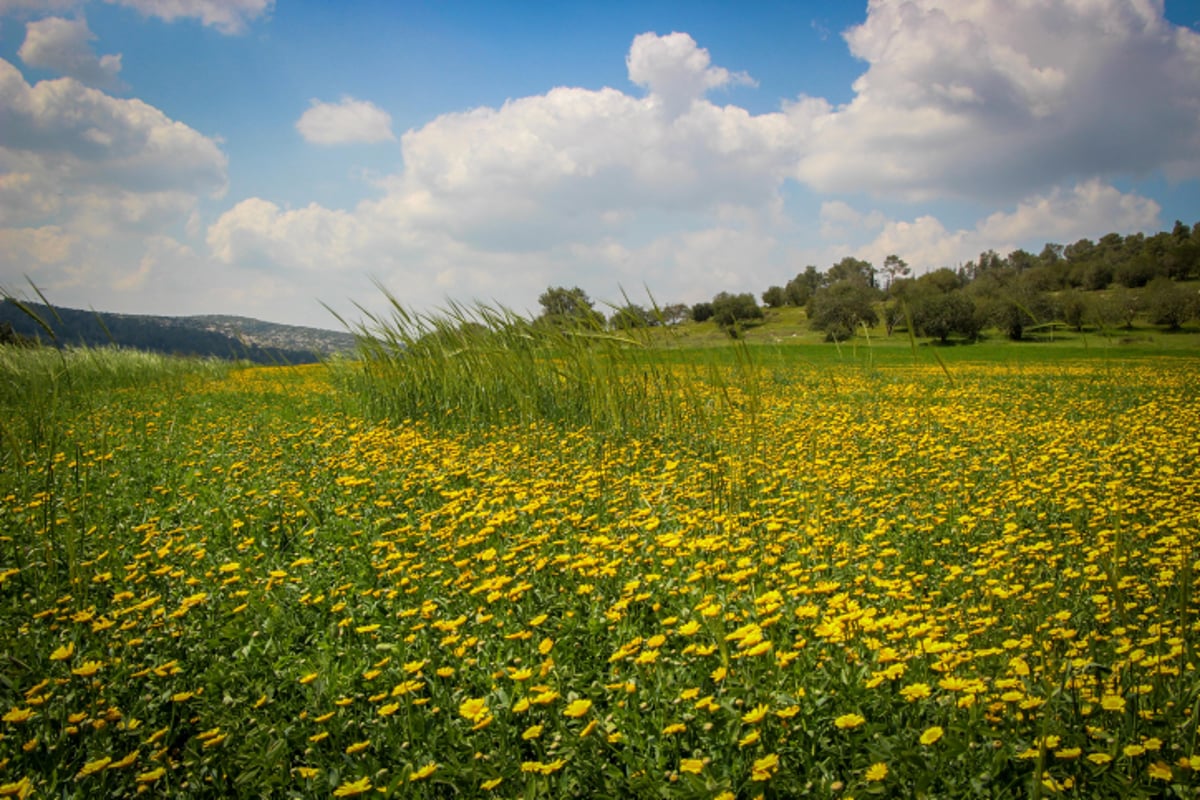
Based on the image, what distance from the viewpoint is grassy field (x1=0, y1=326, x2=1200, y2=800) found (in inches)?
65.9

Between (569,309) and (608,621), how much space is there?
5.12 meters

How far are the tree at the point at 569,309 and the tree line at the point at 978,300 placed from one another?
14mm

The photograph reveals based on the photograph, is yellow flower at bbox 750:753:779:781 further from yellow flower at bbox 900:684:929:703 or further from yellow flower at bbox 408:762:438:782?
yellow flower at bbox 408:762:438:782

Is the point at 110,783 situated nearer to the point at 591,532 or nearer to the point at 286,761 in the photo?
the point at 286,761

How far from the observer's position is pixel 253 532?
12.7 ft

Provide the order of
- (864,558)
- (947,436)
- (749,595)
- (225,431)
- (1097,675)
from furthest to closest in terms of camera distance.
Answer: (225,431) → (947,436) → (864,558) → (749,595) → (1097,675)

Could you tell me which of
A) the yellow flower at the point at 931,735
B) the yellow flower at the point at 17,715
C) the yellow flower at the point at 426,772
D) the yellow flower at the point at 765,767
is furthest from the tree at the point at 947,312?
the yellow flower at the point at 17,715

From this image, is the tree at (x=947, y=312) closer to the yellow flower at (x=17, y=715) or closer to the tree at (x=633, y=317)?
the tree at (x=633, y=317)

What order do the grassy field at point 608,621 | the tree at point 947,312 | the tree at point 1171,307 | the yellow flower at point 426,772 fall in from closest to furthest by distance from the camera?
the yellow flower at point 426,772 < the grassy field at point 608,621 < the tree at point 1171,307 < the tree at point 947,312

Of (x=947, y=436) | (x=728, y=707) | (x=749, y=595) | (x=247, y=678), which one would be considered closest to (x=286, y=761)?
(x=247, y=678)

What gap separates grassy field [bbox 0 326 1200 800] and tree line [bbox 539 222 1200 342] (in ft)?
2.04

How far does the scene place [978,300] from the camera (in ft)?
36.9

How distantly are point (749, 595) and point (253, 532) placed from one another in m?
3.07

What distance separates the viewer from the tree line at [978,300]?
4930 mm
